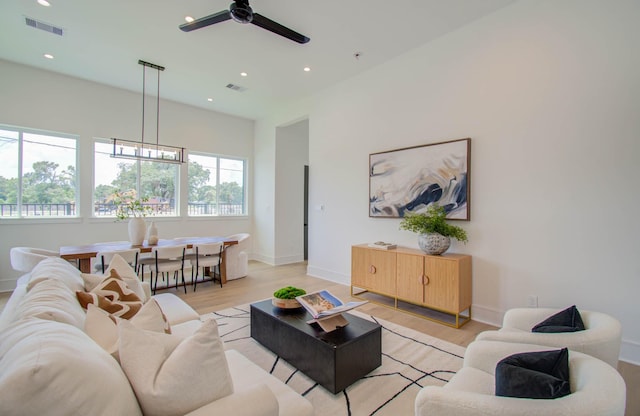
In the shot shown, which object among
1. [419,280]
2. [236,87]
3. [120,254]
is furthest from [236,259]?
[419,280]

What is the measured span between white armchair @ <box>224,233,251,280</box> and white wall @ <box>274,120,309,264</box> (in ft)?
4.14

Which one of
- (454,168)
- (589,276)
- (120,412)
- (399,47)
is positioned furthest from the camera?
(399,47)

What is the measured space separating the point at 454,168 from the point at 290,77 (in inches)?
119

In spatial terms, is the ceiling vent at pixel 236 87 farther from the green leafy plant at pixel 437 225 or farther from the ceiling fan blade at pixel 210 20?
the green leafy plant at pixel 437 225

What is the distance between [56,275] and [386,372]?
2398mm

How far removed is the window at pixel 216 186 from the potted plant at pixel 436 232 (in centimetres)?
484

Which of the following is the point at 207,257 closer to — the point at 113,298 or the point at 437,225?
the point at 113,298

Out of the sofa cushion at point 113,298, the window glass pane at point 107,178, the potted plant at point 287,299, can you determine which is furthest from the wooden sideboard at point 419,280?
the window glass pane at point 107,178

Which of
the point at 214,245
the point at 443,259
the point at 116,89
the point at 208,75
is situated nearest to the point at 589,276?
the point at 443,259

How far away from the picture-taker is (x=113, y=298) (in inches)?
75.4

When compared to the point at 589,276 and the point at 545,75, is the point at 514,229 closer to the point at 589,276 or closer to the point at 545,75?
the point at 589,276

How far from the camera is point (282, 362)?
8.25ft

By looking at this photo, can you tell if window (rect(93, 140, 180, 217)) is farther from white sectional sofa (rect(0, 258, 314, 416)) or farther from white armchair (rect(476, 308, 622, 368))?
white armchair (rect(476, 308, 622, 368))

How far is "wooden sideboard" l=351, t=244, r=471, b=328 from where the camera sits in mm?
3285
